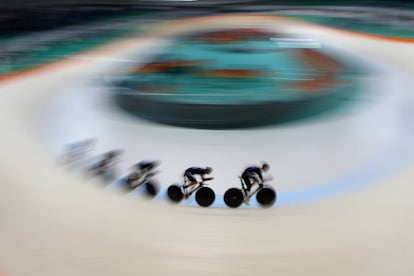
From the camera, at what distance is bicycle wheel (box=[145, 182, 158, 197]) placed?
4.78 feet

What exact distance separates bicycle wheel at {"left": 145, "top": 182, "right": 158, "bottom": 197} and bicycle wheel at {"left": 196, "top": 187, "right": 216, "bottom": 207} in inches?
6.0

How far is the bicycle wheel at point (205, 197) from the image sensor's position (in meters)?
1.38

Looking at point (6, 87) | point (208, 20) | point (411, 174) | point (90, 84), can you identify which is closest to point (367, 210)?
point (411, 174)

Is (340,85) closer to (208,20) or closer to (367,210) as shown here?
(367,210)

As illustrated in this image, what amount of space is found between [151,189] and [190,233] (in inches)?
10.8

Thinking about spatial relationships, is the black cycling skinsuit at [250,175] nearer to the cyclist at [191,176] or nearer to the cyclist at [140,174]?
the cyclist at [191,176]

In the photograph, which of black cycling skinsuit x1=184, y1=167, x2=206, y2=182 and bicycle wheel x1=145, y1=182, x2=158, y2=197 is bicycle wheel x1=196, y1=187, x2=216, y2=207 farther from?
bicycle wheel x1=145, y1=182, x2=158, y2=197

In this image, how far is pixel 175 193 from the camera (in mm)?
1417

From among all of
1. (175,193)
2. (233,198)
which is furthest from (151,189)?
(233,198)

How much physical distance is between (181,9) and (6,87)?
2.40 metres

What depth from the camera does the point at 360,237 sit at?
118cm

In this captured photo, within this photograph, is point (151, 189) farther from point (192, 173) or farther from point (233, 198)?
point (233, 198)

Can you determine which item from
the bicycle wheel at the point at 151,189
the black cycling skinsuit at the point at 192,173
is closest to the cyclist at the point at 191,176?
the black cycling skinsuit at the point at 192,173

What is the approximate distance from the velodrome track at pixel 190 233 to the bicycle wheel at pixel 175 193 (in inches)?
1.3
